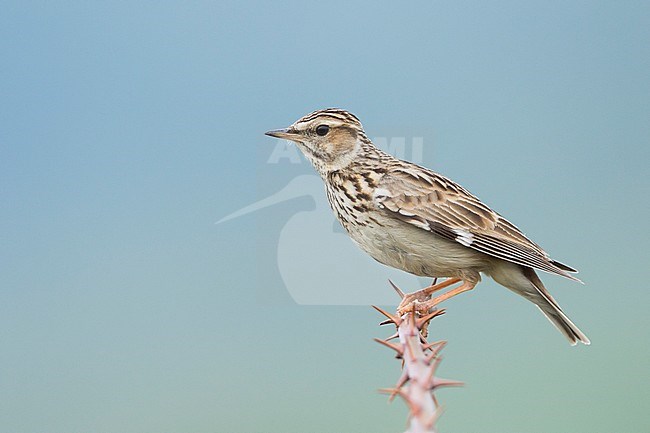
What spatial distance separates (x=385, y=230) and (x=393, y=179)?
0.98 feet

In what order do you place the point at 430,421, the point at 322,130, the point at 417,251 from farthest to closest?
the point at 322,130 → the point at 417,251 → the point at 430,421

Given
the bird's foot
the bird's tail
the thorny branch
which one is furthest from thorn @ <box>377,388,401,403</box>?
the bird's tail

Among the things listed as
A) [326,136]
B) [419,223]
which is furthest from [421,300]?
[326,136]

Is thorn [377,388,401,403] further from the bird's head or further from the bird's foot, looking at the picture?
the bird's head

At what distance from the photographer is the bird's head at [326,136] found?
3580mm

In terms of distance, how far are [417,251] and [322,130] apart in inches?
31.0

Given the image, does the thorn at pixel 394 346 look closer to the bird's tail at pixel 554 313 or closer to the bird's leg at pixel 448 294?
the bird's leg at pixel 448 294

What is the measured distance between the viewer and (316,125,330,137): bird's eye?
359cm

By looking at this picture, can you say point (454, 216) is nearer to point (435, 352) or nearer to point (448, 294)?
point (448, 294)

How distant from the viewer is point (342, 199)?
3.49 metres

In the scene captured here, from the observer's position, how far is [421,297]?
3.33m

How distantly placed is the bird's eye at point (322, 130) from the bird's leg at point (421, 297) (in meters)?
0.91

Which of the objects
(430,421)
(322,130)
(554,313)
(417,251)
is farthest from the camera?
(322,130)

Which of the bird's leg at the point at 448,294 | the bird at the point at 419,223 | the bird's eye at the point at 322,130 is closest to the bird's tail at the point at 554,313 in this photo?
the bird at the point at 419,223
